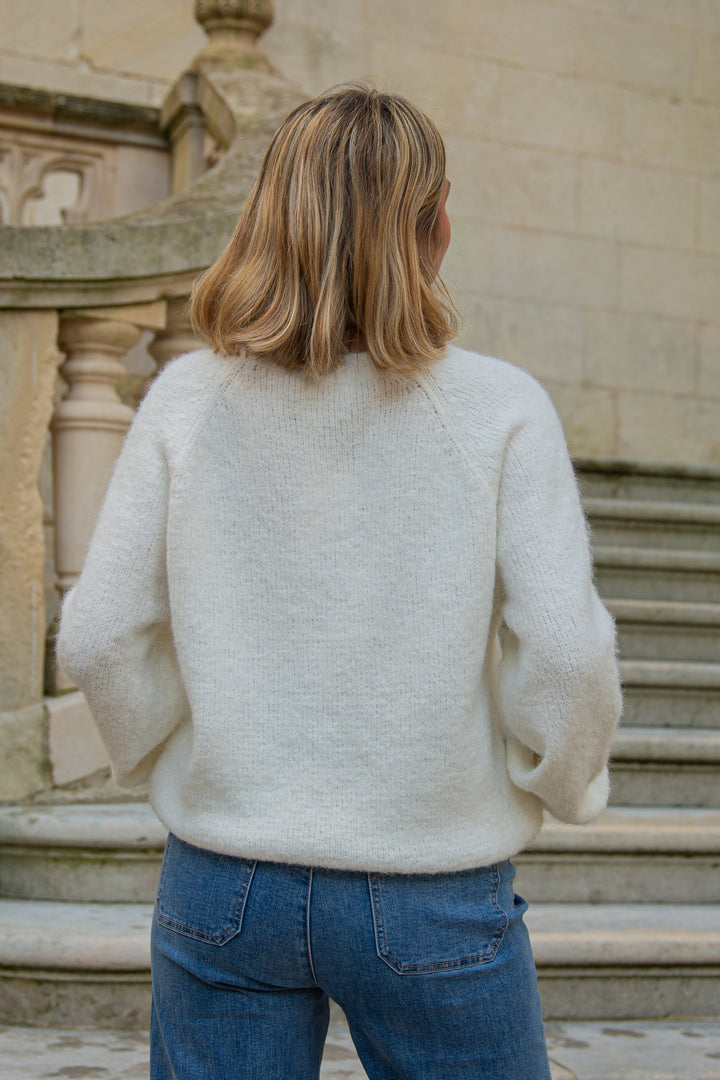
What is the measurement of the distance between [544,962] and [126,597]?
5.02 ft

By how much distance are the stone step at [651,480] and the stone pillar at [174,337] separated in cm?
201

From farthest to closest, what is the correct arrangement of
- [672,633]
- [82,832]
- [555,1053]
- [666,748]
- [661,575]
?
[661,575]
[672,633]
[666,748]
[82,832]
[555,1053]

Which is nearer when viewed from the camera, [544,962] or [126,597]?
[126,597]

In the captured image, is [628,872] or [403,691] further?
[628,872]

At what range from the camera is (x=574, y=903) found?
2656mm

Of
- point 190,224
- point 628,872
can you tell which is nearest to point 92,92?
point 190,224

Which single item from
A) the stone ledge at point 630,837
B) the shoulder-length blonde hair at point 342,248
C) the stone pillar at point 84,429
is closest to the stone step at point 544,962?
the stone ledge at point 630,837

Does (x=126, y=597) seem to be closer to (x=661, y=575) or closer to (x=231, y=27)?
(x=661, y=575)

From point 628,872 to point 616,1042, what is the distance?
44 cm

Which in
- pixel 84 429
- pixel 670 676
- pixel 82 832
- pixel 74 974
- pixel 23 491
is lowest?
pixel 74 974

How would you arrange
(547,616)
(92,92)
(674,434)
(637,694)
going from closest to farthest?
(547,616) → (637,694) → (92,92) → (674,434)

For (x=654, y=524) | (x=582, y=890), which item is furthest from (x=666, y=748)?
(x=654, y=524)

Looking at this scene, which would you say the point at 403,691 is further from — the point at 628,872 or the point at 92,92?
the point at 92,92

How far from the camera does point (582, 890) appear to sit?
2.66 metres
